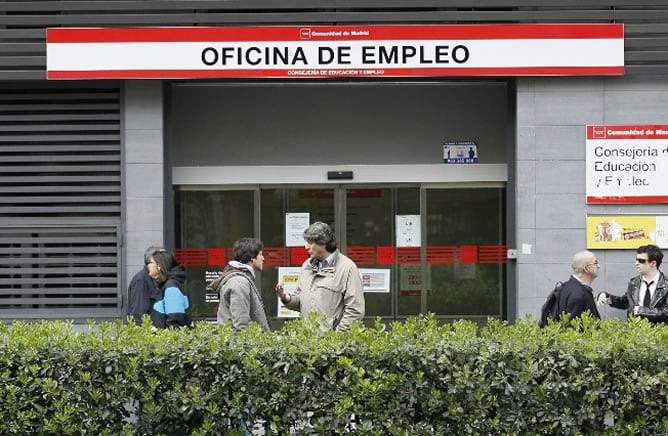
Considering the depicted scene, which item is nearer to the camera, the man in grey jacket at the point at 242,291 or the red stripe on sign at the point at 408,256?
the man in grey jacket at the point at 242,291

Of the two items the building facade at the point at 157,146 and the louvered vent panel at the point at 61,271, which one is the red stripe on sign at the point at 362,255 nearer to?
the building facade at the point at 157,146

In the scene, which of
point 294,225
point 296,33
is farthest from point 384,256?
point 296,33

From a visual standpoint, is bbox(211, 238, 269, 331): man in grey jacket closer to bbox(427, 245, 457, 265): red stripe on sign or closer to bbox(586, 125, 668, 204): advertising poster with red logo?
bbox(586, 125, 668, 204): advertising poster with red logo

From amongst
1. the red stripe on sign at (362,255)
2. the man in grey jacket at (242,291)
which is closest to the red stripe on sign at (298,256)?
the red stripe on sign at (362,255)

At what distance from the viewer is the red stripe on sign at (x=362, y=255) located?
42.6 feet

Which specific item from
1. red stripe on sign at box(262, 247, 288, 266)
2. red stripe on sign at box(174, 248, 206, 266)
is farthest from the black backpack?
red stripe on sign at box(174, 248, 206, 266)

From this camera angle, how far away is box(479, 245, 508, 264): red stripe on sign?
1251 centimetres

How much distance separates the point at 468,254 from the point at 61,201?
5486mm

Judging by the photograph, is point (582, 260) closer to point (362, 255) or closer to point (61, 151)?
point (362, 255)

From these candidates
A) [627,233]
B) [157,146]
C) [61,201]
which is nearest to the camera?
[627,233]

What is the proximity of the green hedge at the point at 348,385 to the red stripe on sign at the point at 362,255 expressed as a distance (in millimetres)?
7519

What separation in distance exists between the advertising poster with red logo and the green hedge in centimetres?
580

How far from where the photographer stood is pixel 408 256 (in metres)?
13.1

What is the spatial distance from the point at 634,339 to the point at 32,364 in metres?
3.52
